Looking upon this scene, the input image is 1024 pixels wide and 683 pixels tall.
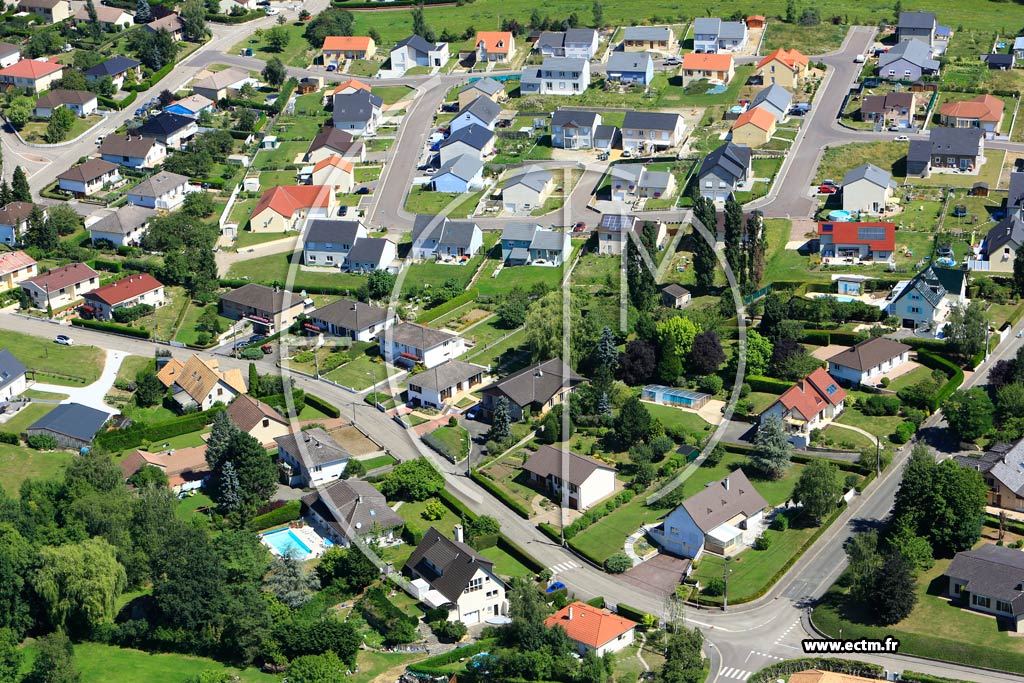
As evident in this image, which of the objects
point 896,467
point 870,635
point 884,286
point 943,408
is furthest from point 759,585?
point 884,286

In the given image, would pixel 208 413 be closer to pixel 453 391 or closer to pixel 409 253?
pixel 453 391

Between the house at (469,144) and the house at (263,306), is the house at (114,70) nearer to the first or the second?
the house at (469,144)

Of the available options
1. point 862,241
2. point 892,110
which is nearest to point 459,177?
point 862,241

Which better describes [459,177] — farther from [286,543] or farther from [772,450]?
[286,543]

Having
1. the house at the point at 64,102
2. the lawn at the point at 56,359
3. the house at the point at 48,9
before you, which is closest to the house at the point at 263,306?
the lawn at the point at 56,359

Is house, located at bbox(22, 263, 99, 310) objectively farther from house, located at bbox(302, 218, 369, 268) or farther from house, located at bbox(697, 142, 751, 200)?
house, located at bbox(697, 142, 751, 200)
